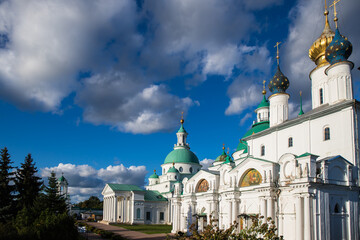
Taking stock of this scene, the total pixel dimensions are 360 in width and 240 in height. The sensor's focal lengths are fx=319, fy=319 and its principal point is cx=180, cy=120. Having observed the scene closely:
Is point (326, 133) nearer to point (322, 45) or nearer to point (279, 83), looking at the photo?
point (279, 83)

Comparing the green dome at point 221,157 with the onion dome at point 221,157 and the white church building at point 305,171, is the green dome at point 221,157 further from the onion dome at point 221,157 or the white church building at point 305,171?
the white church building at point 305,171

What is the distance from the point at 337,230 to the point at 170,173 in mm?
37815

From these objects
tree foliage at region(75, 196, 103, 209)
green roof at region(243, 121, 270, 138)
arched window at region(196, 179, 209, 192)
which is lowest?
tree foliage at region(75, 196, 103, 209)

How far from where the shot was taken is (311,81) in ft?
102

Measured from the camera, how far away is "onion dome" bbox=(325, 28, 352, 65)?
84.5 feet

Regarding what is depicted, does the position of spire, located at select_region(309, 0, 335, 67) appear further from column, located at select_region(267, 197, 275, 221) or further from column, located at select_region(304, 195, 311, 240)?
column, located at select_region(304, 195, 311, 240)

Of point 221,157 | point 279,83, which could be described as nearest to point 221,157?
point 221,157

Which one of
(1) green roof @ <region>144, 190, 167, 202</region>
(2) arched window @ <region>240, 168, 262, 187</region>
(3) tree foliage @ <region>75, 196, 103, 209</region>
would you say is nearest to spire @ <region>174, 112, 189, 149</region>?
(1) green roof @ <region>144, 190, 167, 202</region>

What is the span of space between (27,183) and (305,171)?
23.5 meters

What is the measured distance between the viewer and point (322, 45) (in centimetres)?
2975

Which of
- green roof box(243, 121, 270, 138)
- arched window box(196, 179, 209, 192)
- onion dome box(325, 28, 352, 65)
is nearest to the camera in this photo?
onion dome box(325, 28, 352, 65)

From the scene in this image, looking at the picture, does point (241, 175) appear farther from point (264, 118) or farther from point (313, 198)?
point (264, 118)

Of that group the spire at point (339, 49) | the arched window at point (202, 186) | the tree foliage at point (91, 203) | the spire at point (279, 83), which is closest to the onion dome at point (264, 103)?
the spire at point (279, 83)

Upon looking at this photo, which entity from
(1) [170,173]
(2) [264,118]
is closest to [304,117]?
(2) [264,118]
